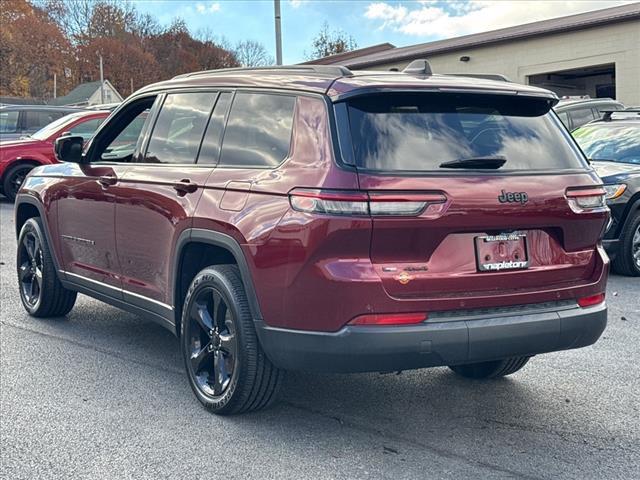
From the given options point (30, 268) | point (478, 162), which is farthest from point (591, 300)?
point (30, 268)

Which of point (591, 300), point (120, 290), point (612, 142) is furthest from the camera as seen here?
point (612, 142)

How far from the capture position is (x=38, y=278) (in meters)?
→ 6.46

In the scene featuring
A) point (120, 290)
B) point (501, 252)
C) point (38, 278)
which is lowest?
point (38, 278)

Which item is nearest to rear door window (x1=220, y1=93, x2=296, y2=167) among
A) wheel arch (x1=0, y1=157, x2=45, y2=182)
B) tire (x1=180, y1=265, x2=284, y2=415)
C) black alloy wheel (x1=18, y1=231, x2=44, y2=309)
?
tire (x1=180, y1=265, x2=284, y2=415)

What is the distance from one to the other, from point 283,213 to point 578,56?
88.4ft

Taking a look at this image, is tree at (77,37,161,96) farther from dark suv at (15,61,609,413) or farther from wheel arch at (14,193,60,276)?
dark suv at (15,61,609,413)

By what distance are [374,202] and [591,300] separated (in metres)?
1.38

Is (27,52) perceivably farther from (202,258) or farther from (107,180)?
(202,258)

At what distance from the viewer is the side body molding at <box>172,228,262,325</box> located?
3.90 metres

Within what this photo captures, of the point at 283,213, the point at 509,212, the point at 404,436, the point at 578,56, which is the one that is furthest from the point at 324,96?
the point at 578,56

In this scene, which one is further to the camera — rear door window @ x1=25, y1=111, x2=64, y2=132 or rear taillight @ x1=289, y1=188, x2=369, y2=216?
rear door window @ x1=25, y1=111, x2=64, y2=132

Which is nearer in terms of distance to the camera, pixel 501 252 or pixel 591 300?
pixel 501 252

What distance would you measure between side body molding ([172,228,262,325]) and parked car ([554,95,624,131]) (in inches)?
433

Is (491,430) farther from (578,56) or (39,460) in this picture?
(578,56)
